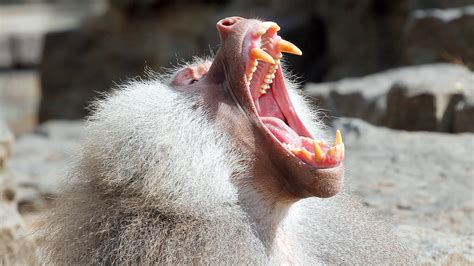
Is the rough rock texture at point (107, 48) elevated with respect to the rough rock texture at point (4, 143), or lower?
lower

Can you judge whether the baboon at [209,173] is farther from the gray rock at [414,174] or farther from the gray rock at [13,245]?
the gray rock at [13,245]

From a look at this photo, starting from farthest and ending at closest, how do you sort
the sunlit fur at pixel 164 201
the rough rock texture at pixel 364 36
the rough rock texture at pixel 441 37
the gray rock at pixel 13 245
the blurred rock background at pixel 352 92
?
the rough rock texture at pixel 364 36
the rough rock texture at pixel 441 37
the blurred rock background at pixel 352 92
the gray rock at pixel 13 245
the sunlit fur at pixel 164 201

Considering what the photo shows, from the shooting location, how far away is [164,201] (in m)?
2.26

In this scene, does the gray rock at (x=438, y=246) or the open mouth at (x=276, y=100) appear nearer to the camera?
the open mouth at (x=276, y=100)

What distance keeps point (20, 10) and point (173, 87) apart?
15982 mm

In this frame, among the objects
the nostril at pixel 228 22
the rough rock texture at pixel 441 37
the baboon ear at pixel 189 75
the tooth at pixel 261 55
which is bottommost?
the rough rock texture at pixel 441 37

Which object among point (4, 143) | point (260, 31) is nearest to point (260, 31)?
point (260, 31)

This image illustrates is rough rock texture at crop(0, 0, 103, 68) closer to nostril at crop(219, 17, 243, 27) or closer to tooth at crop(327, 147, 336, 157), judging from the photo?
nostril at crop(219, 17, 243, 27)

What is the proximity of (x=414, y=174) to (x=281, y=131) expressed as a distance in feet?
5.65

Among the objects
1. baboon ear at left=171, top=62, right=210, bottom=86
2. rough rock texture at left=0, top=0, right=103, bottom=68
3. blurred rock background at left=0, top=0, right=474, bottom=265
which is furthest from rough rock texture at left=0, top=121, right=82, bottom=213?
rough rock texture at left=0, top=0, right=103, bottom=68

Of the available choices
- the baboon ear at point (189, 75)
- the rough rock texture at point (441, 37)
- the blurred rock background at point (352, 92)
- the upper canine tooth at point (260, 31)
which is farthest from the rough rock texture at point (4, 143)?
the rough rock texture at point (441, 37)

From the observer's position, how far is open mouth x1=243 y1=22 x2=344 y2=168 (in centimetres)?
235

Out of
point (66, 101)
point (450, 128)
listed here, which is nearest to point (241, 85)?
point (450, 128)

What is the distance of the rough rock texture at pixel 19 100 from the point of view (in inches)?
429
